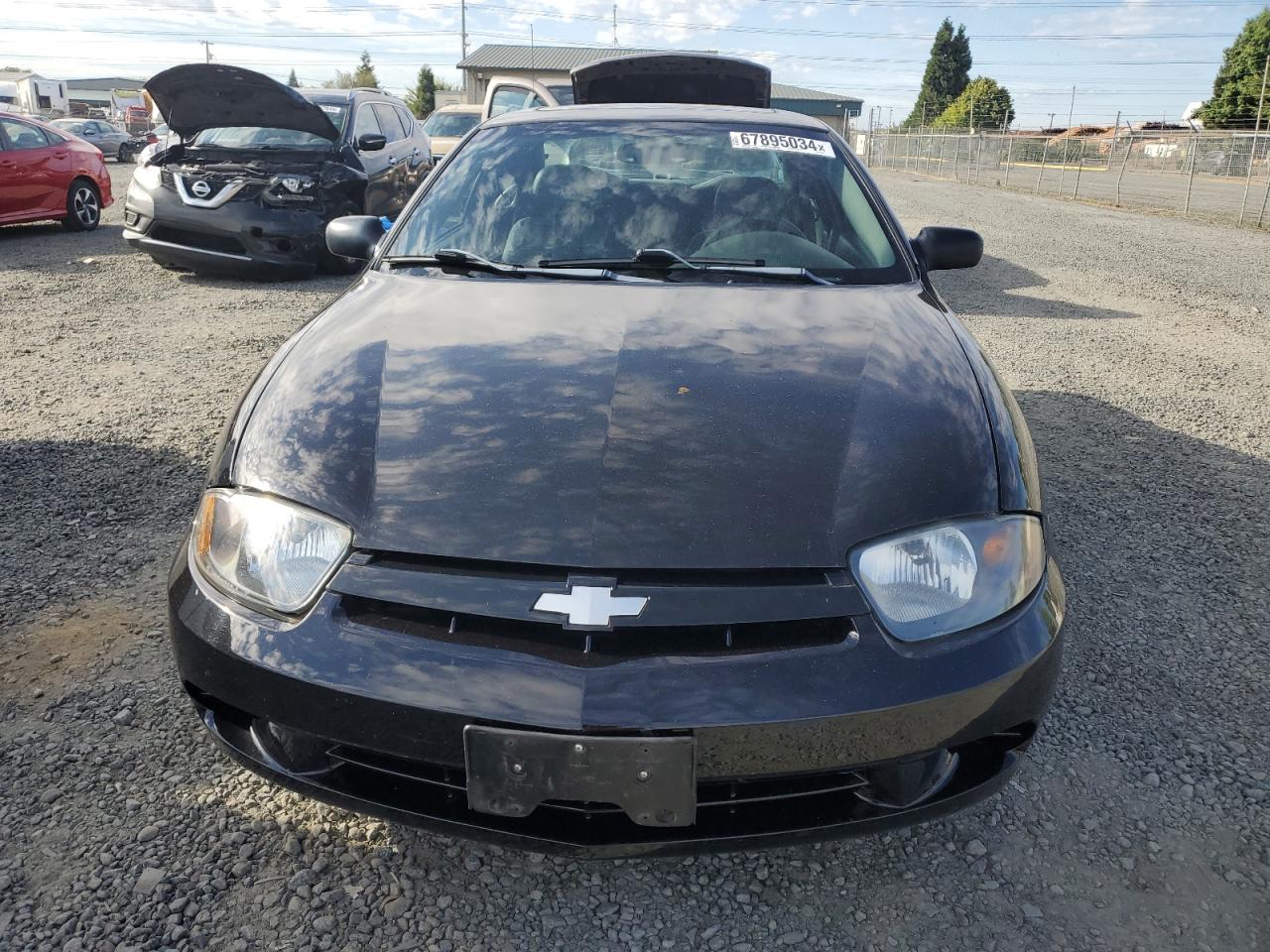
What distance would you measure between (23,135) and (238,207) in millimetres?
4757

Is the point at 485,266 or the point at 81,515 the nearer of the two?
the point at 485,266

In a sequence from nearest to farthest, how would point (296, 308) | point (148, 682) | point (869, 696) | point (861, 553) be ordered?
point (869, 696), point (861, 553), point (148, 682), point (296, 308)

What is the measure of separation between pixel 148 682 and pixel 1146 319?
7.30 m

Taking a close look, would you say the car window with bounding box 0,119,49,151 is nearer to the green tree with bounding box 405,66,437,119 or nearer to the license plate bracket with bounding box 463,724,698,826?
the license plate bracket with bounding box 463,724,698,826

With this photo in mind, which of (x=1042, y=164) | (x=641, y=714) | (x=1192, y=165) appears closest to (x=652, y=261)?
(x=641, y=714)

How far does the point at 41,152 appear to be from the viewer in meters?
10.6

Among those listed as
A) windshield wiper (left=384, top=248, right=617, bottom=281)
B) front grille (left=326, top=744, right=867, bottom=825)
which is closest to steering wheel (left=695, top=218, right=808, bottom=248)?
windshield wiper (left=384, top=248, right=617, bottom=281)

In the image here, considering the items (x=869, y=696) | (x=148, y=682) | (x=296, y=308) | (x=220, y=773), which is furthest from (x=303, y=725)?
(x=296, y=308)

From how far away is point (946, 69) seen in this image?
69938 millimetres

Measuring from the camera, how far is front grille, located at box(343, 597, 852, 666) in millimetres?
1544

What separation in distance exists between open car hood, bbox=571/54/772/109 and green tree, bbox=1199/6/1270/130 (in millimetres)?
46412

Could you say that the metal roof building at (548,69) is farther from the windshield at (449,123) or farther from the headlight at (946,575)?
the headlight at (946,575)

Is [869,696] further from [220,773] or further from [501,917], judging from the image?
[220,773]

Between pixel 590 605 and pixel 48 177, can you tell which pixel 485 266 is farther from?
pixel 48 177
